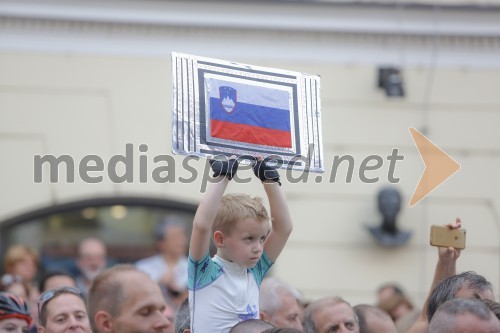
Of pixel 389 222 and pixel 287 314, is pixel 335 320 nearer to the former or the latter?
pixel 287 314

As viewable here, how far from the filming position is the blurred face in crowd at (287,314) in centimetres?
612

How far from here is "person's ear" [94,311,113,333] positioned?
4.49m

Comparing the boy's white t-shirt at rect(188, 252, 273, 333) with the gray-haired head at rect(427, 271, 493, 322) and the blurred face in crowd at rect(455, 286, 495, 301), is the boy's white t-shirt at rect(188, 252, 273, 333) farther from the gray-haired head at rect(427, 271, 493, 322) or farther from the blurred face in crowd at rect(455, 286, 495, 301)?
the blurred face in crowd at rect(455, 286, 495, 301)

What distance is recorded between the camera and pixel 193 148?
498 cm

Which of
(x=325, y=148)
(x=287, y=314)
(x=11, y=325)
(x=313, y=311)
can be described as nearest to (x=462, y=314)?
(x=313, y=311)

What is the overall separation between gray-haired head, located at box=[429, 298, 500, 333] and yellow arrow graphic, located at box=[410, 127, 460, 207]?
5.48 metres

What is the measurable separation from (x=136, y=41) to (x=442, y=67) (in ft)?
9.52

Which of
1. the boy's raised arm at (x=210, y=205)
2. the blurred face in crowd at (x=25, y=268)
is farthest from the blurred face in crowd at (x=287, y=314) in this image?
the blurred face in crowd at (x=25, y=268)

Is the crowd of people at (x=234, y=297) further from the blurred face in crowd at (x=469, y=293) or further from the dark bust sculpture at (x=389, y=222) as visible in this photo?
the dark bust sculpture at (x=389, y=222)

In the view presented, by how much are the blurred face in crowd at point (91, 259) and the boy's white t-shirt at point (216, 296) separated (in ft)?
13.8

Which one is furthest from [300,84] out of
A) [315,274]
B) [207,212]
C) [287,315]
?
[315,274]

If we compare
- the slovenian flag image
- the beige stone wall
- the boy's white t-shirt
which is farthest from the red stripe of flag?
the beige stone wall

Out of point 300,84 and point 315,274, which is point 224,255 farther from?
point 315,274

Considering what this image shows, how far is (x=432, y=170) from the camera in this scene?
1018 centimetres
